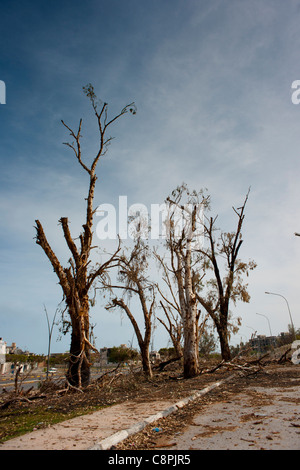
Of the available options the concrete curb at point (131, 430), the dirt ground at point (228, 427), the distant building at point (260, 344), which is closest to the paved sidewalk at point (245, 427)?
the dirt ground at point (228, 427)

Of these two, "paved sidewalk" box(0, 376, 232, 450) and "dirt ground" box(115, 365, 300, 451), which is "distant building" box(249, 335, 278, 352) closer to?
"dirt ground" box(115, 365, 300, 451)

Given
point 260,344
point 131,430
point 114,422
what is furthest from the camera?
point 260,344

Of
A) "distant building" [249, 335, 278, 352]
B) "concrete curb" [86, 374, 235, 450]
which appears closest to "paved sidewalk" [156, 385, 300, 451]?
"concrete curb" [86, 374, 235, 450]

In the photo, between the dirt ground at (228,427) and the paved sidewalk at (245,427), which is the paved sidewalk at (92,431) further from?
the paved sidewalk at (245,427)

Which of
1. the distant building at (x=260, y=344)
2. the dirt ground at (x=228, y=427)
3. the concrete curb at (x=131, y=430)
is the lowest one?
the dirt ground at (x=228, y=427)

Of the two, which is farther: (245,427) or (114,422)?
(114,422)

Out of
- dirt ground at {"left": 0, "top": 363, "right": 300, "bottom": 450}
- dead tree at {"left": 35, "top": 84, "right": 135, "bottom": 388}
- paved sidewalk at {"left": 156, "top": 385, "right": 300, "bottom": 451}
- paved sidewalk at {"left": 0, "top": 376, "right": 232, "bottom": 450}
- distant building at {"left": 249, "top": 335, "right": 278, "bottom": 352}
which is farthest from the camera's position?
distant building at {"left": 249, "top": 335, "right": 278, "bottom": 352}

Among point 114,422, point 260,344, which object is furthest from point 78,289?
point 260,344

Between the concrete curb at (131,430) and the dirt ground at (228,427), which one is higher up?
the concrete curb at (131,430)

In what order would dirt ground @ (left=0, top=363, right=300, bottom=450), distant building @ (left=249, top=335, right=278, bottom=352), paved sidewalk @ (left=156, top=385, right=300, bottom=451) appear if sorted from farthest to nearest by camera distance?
distant building @ (left=249, top=335, right=278, bottom=352)
dirt ground @ (left=0, top=363, right=300, bottom=450)
paved sidewalk @ (left=156, top=385, right=300, bottom=451)

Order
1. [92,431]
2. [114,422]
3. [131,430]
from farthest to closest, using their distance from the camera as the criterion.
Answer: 1. [114,422]
2. [92,431]
3. [131,430]

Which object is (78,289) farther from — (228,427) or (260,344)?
(260,344)
